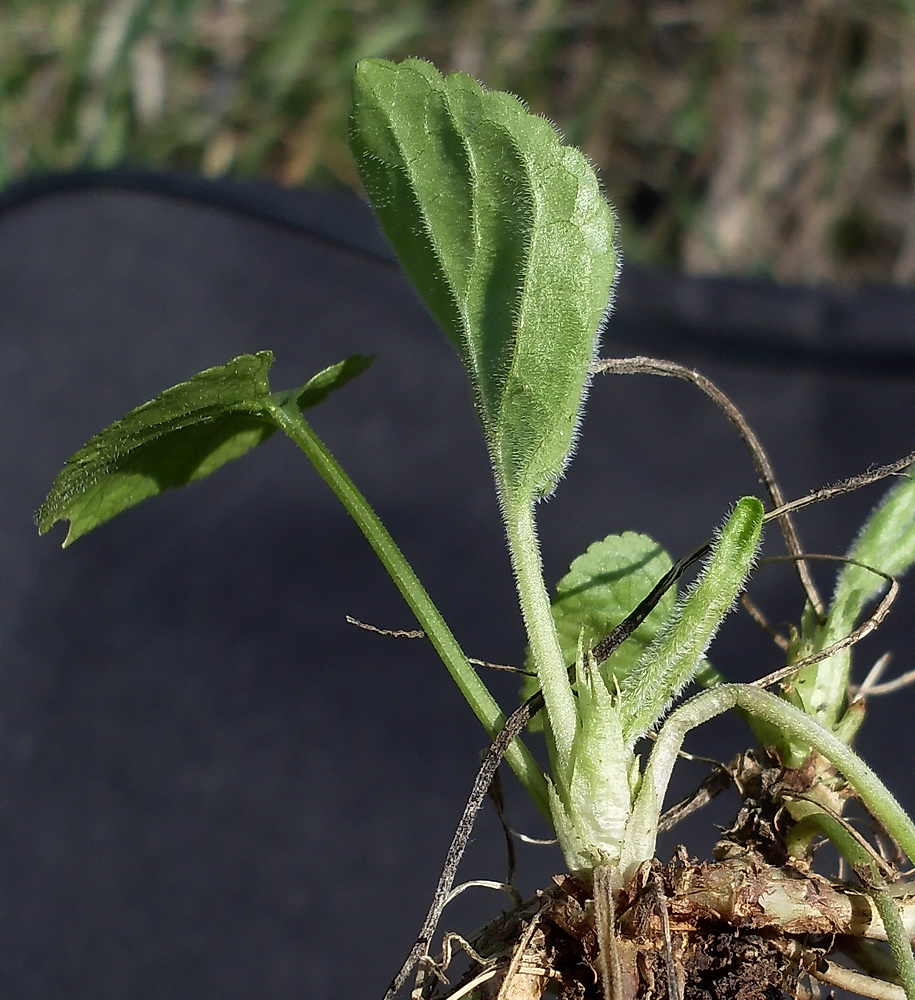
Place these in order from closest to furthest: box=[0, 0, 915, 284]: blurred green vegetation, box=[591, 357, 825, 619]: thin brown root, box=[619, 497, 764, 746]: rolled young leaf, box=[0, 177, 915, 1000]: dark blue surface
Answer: box=[619, 497, 764, 746]: rolled young leaf → box=[591, 357, 825, 619]: thin brown root → box=[0, 177, 915, 1000]: dark blue surface → box=[0, 0, 915, 284]: blurred green vegetation

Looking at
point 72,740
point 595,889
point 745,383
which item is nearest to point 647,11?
point 745,383

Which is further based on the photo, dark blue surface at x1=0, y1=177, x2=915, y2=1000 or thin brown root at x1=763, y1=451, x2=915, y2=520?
dark blue surface at x1=0, y1=177, x2=915, y2=1000

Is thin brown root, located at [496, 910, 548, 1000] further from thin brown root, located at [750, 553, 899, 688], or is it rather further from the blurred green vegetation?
the blurred green vegetation

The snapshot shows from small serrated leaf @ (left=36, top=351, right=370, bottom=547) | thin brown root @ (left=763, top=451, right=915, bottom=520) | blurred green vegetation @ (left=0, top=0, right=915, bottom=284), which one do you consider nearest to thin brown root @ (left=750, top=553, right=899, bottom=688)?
thin brown root @ (left=763, top=451, right=915, bottom=520)

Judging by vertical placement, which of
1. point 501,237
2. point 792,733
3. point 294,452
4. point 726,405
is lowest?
point 294,452

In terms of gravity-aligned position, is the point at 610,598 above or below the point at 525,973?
above

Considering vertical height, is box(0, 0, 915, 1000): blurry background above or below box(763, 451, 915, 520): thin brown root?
below

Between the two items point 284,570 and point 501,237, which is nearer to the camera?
point 501,237

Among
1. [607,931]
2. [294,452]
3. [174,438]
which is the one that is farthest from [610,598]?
[294,452]

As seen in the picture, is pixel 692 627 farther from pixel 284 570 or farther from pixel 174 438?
pixel 284 570
